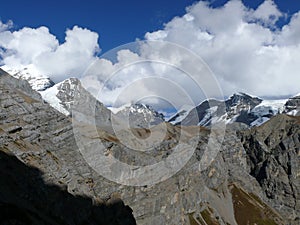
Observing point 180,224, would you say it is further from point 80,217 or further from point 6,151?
point 6,151

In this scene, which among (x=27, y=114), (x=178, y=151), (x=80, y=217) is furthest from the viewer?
(x=178, y=151)

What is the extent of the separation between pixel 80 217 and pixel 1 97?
138ft

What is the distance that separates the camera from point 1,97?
115188 millimetres

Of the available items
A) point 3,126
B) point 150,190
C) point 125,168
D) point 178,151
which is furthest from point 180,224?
point 3,126

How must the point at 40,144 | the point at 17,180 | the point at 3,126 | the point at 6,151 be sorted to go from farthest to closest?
the point at 40,144, the point at 3,126, the point at 6,151, the point at 17,180

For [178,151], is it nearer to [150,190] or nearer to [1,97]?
[150,190]

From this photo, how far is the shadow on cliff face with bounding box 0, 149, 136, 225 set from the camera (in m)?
66.4

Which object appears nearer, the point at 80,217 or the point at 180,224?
the point at 80,217

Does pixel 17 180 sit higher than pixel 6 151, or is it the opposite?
pixel 6 151

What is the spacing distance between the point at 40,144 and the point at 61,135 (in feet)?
57.1

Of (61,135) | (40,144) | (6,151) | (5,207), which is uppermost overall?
(61,135)

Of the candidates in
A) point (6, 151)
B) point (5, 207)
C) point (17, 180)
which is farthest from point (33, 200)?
point (5, 207)

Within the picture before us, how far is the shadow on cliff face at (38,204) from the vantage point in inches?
2616

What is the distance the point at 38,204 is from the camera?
82.9 metres
